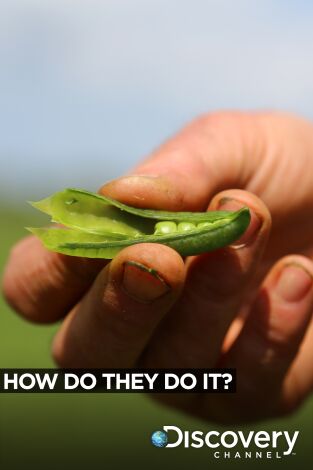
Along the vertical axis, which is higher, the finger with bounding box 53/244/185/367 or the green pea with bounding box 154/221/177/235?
the green pea with bounding box 154/221/177/235

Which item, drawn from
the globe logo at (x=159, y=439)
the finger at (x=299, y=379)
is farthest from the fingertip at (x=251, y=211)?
the globe logo at (x=159, y=439)

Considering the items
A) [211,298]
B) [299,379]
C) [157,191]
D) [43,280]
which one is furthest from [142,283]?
[299,379]

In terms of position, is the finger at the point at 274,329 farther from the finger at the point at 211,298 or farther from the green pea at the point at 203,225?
the green pea at the point at 203,225

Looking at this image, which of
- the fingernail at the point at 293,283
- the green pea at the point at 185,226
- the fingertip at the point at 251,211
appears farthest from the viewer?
the fingernail at the point at 293,283

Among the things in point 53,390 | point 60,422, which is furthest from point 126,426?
point 53,390

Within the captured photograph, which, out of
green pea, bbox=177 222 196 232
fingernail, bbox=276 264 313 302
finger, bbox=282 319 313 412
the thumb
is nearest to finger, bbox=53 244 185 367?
green pea, bbox=177 222 196 232

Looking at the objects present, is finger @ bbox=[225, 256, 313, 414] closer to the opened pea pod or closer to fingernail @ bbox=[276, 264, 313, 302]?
fingernail @ bbox=[276, 264, 313, 302]

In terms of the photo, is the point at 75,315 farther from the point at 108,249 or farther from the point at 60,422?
the point at 60,422
